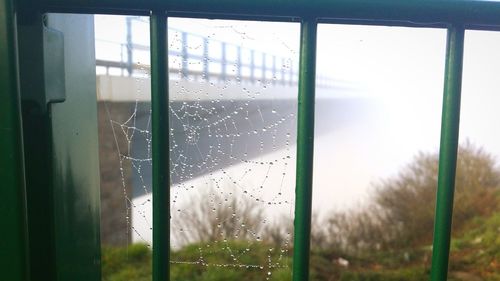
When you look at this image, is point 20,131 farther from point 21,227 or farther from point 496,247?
point 496,247

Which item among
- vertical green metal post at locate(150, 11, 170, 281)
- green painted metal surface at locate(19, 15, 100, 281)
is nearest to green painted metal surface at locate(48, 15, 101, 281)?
green painted metal surface at locate(19, 15, 100, 281)

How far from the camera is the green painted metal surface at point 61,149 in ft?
2.30

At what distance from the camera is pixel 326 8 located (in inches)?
26.1

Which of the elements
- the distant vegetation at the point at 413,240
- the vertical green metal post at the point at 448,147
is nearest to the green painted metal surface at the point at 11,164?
the vertical green metal post at the point at 448,147

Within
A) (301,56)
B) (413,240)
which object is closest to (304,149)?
(301,56)

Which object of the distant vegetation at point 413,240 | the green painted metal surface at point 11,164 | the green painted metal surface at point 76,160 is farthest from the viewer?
the distant vegetation at point 413,240

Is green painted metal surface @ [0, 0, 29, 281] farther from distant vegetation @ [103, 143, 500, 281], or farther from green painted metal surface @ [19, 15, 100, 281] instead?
distant vegetation @ [103, 143, 500, 281]

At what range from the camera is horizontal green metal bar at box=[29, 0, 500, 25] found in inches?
26.1

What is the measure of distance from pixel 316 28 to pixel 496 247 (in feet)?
23.2

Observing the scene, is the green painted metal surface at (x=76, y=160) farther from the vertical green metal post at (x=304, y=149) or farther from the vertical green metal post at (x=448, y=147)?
the vertical green metal post at (x=448, y=147)

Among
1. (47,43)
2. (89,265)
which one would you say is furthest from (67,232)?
(47,43)

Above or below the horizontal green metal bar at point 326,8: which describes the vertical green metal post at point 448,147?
below

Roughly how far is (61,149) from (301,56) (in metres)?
0.56

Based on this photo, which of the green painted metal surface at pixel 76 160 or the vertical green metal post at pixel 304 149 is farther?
the green painted metal surface at pixel 76 160
